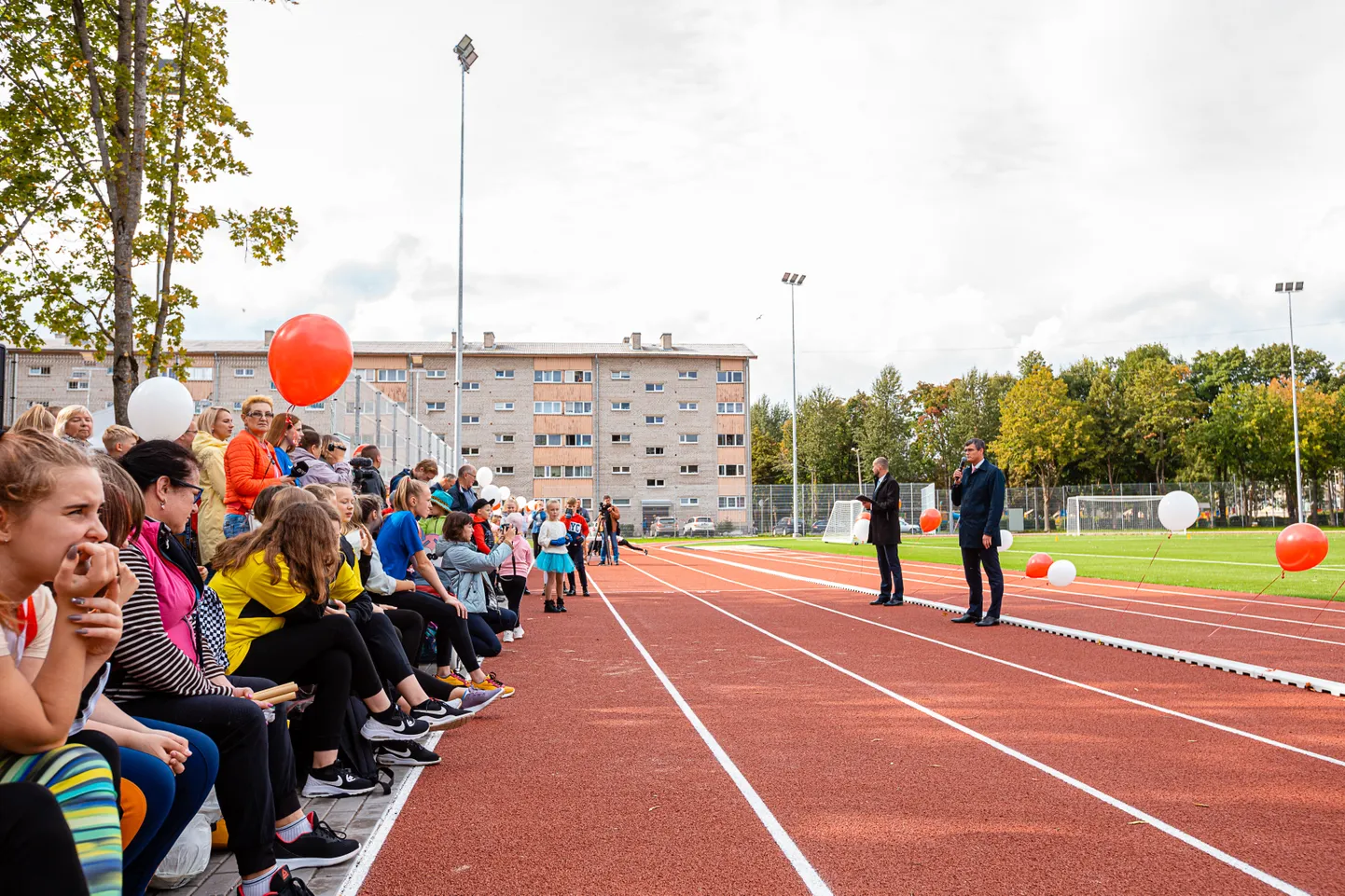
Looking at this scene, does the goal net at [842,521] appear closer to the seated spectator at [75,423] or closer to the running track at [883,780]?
the running track at [883,780]

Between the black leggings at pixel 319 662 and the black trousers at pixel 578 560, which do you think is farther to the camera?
the black trousers at pixel 578 560

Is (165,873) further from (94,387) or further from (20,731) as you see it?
(94,387)

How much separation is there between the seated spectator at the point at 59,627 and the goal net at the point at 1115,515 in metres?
56.4

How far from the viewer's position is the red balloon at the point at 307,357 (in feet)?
25.2

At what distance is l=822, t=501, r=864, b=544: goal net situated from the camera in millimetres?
43672

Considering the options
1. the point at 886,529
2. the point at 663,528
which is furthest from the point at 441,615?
the point at 663,528

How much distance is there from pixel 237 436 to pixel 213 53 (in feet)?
31.4

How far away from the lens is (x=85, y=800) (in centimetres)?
209

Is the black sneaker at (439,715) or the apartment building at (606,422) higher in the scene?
the apartment building at (606,422)

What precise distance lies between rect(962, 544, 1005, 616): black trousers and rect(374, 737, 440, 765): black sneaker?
300 inches

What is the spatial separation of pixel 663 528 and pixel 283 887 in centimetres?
5442

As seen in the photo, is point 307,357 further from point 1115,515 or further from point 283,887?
point 1115,515

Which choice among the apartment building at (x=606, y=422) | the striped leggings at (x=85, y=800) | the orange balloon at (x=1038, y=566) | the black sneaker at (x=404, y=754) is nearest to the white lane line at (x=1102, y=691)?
the orange balloon at (x=1038, y=566)

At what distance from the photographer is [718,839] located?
12.9 ft
